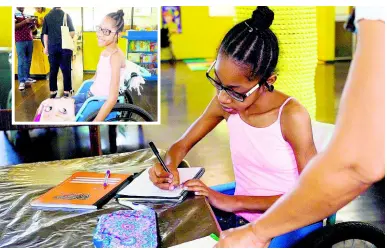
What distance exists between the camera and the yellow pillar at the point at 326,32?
29.3 ft

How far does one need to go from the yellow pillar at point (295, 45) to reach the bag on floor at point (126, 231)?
1243 mm

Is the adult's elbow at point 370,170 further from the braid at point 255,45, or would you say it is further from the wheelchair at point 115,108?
the wheelchair at point 115,108

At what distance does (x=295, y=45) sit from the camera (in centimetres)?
221

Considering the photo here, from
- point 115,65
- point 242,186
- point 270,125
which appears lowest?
point 242,186

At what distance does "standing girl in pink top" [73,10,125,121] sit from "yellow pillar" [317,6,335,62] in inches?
→ 290

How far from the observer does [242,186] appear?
1502mm

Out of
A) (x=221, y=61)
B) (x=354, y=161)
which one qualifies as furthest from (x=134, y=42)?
(x=354, y=161)

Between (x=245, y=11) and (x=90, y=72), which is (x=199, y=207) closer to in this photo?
(x=90, y=72)

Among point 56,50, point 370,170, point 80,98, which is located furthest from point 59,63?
point 370,170

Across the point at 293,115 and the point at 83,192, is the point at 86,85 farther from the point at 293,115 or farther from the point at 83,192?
the point at 293,115

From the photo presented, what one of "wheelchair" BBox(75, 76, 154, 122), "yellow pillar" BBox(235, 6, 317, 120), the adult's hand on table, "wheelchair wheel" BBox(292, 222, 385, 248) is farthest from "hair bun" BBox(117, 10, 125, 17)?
the adult's hand on table

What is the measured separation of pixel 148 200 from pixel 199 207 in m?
0.13

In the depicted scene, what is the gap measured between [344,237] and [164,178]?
464mm

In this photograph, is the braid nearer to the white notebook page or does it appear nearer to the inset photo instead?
the white notebook page
